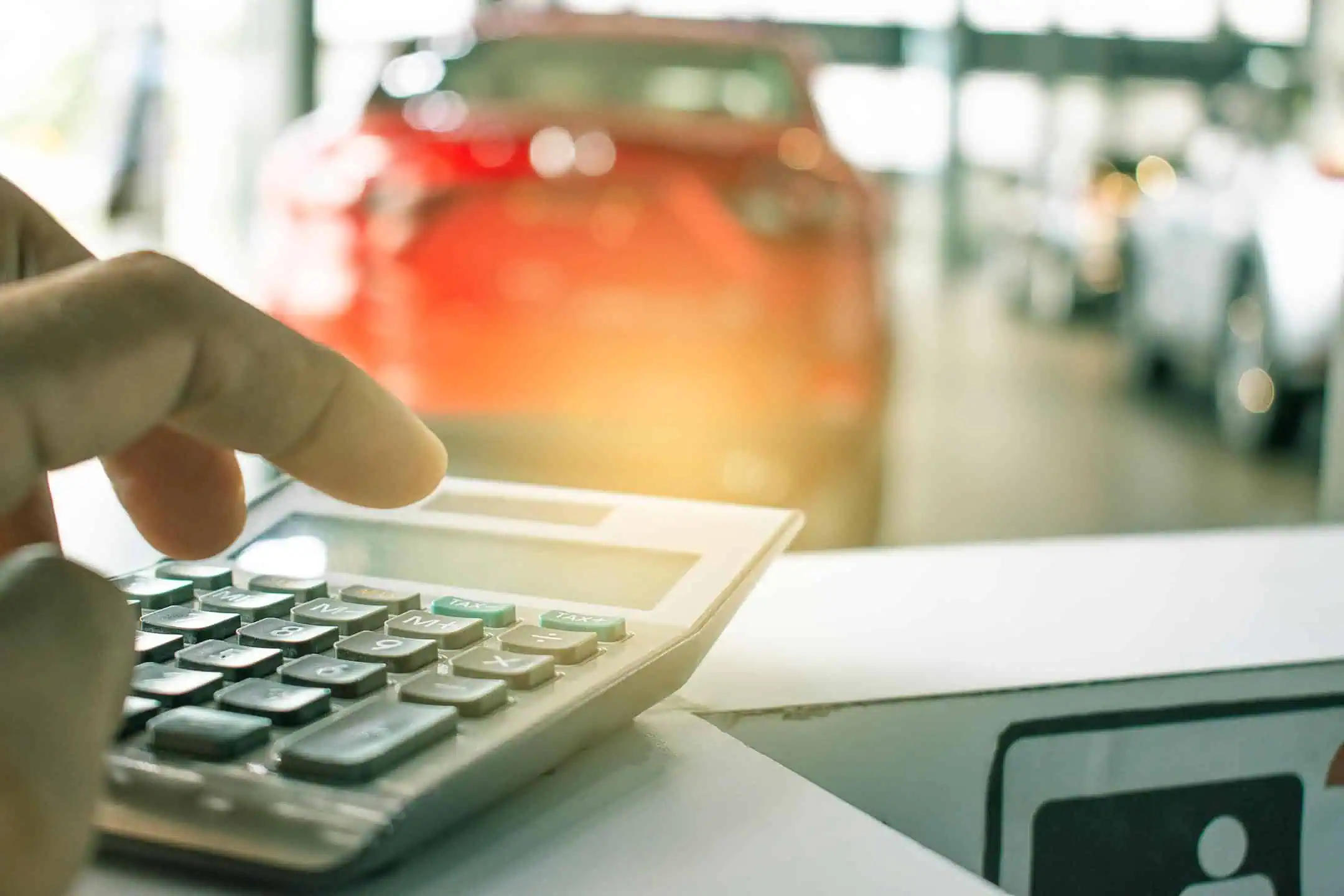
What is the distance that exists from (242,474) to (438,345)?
5.32 feet

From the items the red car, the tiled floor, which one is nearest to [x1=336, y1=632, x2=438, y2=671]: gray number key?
the red car

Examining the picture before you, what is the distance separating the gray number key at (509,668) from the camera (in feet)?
1.28

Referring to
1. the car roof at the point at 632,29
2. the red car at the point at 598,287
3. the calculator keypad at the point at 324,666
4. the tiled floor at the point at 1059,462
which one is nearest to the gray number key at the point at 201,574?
the calculator keypad at the point at 324,666

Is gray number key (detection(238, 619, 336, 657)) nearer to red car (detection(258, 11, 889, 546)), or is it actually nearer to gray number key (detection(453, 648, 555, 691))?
gray number key (detection(453, 648, 555, 691))

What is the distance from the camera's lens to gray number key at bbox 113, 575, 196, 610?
17.8 inches

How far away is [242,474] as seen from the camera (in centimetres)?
44

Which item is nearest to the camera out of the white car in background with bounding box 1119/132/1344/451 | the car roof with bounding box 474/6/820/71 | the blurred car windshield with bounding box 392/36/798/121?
the blurred car windshield with bounding box 392/36/798/121

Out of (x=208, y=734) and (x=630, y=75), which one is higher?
(x=630, y=75)

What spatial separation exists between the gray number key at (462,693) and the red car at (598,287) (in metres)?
1.57

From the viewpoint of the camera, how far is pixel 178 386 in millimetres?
308

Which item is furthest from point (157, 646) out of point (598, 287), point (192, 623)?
point (598, 287)

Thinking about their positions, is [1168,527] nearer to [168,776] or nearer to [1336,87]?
[1336,87]

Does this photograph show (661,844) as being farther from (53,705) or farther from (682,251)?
(682,251)

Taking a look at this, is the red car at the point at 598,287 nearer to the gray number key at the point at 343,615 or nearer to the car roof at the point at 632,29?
the car roof at the point at 632,29
